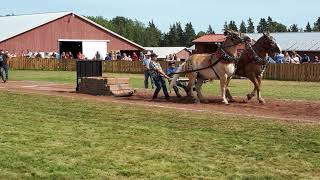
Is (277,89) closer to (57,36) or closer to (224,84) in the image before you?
(224,84)

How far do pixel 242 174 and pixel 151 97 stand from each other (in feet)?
37.5

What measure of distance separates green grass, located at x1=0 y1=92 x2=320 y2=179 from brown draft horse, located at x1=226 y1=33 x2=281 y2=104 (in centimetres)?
337

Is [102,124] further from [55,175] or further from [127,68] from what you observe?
[127,68]

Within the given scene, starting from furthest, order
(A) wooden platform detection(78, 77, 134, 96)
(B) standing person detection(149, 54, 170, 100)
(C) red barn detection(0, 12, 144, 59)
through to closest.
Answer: (C) red barn detection(0, 12, 144, 59) → (A) wooden platform detection(78, 77, 134, 96) → (B) standing person detection(149, 54, 170, 100)

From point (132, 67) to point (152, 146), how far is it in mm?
33550

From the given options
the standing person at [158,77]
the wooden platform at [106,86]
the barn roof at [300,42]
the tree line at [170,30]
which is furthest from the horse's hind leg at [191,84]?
the tree line at [170,30]

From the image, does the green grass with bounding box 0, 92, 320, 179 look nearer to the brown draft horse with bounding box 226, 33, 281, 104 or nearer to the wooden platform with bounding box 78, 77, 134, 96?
the brown draft horse with bounding box 226, 33, 281, 104

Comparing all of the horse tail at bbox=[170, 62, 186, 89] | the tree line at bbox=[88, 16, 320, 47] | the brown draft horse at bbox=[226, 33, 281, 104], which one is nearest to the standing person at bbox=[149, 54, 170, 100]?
the horse tail at bbox=[170, 62, 186, 89]

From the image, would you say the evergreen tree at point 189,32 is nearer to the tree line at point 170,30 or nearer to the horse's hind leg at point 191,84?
the tree line at point 170,30

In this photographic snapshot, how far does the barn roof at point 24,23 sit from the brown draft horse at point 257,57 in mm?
44020

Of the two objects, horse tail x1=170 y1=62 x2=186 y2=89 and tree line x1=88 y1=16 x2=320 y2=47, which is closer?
horse tail x1=170 y1=62 x2=186 y2=89

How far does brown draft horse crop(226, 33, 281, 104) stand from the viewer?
17031 mm

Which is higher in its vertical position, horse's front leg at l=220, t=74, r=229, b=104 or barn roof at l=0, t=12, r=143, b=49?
barn roof at l=0, t=12, r=143, b=49

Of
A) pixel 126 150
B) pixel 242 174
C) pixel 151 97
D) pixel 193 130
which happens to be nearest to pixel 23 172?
pixel 126 150
